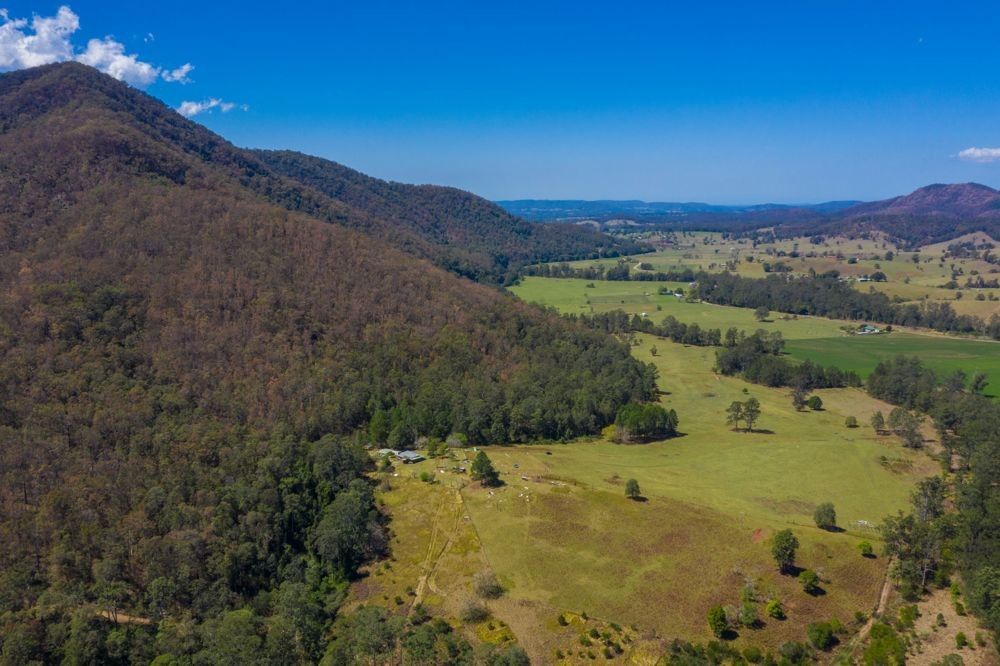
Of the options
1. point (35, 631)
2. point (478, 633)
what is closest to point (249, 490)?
point (35, 631)

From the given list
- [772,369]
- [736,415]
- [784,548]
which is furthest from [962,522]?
[772,369]

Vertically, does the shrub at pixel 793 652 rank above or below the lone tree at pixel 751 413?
below

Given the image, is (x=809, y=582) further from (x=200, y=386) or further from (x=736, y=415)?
(x=200, y=386)

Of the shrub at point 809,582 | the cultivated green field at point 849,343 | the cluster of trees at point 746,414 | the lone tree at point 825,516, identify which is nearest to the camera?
the shrub at point 809,582

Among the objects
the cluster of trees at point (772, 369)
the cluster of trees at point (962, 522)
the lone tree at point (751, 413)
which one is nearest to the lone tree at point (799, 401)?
the cluster of trees at point (772, 369)

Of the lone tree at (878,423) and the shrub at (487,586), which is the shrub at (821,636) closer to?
the shrub at (487,586)

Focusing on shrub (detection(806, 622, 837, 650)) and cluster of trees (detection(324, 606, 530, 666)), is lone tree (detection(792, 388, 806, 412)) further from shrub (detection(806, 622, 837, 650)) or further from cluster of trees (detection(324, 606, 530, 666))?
cluster of trees (detection(324, 606, 530, 666))

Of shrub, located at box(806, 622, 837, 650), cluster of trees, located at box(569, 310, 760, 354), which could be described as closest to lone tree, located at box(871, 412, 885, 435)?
cluster of trees, located at box(569, 310, 760, 354)

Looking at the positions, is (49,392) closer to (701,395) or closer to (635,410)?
(635,410)
